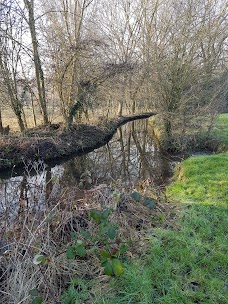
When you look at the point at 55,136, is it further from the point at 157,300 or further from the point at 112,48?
the point at 112,48

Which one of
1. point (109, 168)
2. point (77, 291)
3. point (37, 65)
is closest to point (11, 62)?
point (37, 65)

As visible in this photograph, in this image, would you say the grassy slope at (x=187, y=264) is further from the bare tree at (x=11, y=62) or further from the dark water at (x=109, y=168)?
the bare tree at (x=11, y=62)

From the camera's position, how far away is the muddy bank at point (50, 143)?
9.40 m

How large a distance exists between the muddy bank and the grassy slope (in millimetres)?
6084

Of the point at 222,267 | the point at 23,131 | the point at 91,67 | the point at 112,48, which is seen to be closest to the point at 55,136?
the point at 23,131

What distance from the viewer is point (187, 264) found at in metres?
2.99

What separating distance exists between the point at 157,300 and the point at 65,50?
453 inches

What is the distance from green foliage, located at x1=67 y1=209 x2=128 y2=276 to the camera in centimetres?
239

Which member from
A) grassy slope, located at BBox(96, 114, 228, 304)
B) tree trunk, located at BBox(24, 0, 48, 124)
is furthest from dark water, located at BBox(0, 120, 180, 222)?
tree trunk, located at BBox(24, 0, 48, 124)

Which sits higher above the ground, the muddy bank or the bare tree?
the bare tree

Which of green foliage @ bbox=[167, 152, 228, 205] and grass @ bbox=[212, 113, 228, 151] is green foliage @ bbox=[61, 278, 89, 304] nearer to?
green foliage @ bbox=[167, 152, 228, 205]

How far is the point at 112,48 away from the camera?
19750 mm

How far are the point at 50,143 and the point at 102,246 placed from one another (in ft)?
26.5

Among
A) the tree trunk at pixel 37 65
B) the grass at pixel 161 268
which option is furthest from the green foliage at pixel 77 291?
the tree trunk at pixel 37 65
